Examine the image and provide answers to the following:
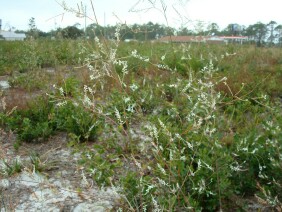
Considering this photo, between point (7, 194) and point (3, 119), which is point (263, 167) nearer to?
point (7, 194)

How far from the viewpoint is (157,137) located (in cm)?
256

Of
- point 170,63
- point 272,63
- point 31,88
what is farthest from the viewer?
point 272,63

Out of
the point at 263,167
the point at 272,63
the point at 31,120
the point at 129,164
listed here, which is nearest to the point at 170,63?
the point at 272,63

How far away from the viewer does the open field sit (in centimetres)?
230

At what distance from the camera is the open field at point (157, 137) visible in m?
2.30

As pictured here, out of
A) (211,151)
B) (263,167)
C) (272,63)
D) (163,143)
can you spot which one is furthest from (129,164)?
(272,63)

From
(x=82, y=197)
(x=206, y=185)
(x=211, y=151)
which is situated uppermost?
(x=211, y=151)

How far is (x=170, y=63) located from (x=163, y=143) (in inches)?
130

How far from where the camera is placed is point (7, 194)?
2719 mm

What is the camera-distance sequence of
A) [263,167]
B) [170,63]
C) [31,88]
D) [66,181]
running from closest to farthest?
1. [263,167]
2. [66,181]
3. [31,88]
4. [170,63]

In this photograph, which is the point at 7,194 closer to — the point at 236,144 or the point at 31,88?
the point at 236,144

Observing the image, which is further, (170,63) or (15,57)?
(15,57)

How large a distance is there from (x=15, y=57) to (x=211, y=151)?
255 inches

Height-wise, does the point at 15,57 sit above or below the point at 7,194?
above
